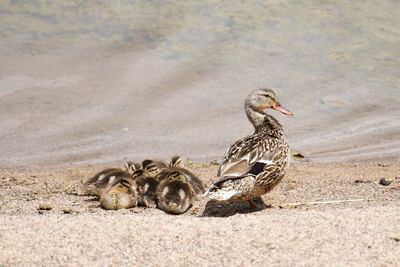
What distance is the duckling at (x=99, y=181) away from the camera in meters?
6.69

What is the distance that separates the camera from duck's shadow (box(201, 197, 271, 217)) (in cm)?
631

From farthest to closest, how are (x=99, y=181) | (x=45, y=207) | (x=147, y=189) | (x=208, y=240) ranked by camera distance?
(x=99, y=181) < (x=147, y=189) < (x=45, y=207) < (x=208, y=240)

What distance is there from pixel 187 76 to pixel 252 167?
4.06m

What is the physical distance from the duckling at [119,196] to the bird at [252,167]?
0.62 meters

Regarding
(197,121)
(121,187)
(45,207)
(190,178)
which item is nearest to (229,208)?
(190,178)

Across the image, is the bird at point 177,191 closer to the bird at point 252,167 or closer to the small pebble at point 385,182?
the bird at point 252,167

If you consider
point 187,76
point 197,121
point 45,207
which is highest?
point 45,207

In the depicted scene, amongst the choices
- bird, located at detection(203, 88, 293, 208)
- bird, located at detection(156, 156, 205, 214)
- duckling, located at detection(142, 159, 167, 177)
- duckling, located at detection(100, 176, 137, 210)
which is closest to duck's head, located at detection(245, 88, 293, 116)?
bird, located at detection(203, 88, 293, 208)

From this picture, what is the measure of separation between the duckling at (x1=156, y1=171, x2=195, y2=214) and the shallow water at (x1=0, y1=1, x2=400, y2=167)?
6.20ft

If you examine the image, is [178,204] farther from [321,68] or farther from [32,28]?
[32,28]

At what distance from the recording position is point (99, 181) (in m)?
6.74

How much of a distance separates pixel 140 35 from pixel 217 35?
898 mm

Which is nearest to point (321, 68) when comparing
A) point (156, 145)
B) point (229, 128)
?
point (229, 128)

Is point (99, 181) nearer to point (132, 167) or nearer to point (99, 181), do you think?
point (99, 181)
